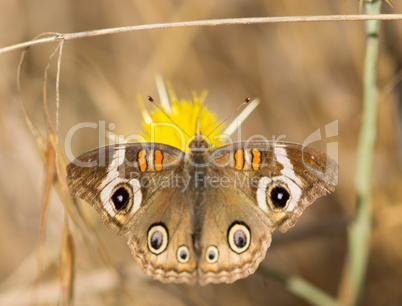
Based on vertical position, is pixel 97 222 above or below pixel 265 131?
below

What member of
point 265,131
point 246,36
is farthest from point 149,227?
point 246,36

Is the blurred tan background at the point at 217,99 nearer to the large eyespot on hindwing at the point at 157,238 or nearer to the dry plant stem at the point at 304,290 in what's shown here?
the dry plant stem at the point at 304,290

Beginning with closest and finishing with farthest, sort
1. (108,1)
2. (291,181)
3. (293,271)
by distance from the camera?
(291,181) < (293,271) < (108,1)

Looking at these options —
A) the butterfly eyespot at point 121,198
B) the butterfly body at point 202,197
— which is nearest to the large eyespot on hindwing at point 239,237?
the butterfly body at point 202,197

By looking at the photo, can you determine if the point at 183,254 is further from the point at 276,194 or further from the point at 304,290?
the point at 304,290

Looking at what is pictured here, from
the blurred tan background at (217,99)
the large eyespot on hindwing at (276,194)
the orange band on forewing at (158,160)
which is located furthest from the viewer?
the blurred tan background at (217,99)

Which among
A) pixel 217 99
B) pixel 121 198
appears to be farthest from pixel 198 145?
pixel 217 99

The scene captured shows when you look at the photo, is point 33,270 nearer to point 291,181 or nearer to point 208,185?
point 208,185
